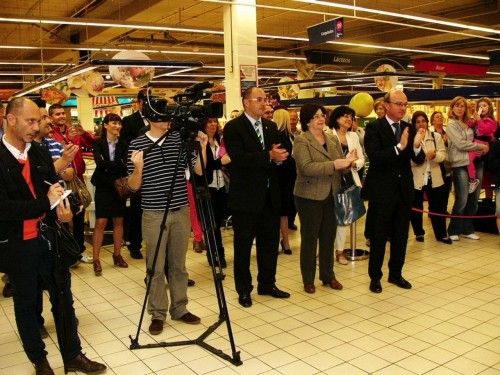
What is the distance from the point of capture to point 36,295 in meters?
3.01

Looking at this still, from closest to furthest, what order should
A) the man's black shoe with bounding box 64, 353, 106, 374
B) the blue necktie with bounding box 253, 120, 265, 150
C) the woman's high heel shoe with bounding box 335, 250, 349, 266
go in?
the man's black shoe with bounding box 64, 353, 106, 374 → the blue necktie with bounding box 253, 120, 265, 150 → the woman's high heel shoe with bounding box 335, 250, 349, 266

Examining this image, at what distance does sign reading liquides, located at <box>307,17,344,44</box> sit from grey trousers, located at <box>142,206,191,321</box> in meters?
5.91

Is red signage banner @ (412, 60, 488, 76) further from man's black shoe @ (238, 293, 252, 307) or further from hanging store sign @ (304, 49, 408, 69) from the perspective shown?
man's black shoe @ (238, 293, 252, 307)

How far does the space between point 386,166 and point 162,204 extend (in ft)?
6.55

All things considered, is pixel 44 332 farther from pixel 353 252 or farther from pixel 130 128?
pixel 353 252

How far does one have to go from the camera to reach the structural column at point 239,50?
25.8 feet

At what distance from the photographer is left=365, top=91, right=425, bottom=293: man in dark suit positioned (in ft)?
14.1

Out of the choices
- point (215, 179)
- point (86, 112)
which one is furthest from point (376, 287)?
point (86, 112)

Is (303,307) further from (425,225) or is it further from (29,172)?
(425,225)

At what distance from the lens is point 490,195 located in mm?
7141

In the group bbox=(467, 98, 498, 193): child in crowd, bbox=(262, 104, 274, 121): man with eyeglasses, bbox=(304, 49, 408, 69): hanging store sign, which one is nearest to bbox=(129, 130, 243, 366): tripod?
bbox=(262, 104, 274, 121): man with eyeglasses

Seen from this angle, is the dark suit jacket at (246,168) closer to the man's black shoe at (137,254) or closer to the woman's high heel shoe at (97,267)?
the woman's high heel shoe at (97,267)

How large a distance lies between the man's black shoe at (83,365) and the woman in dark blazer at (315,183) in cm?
201

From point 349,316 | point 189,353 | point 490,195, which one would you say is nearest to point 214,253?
point 189,353
